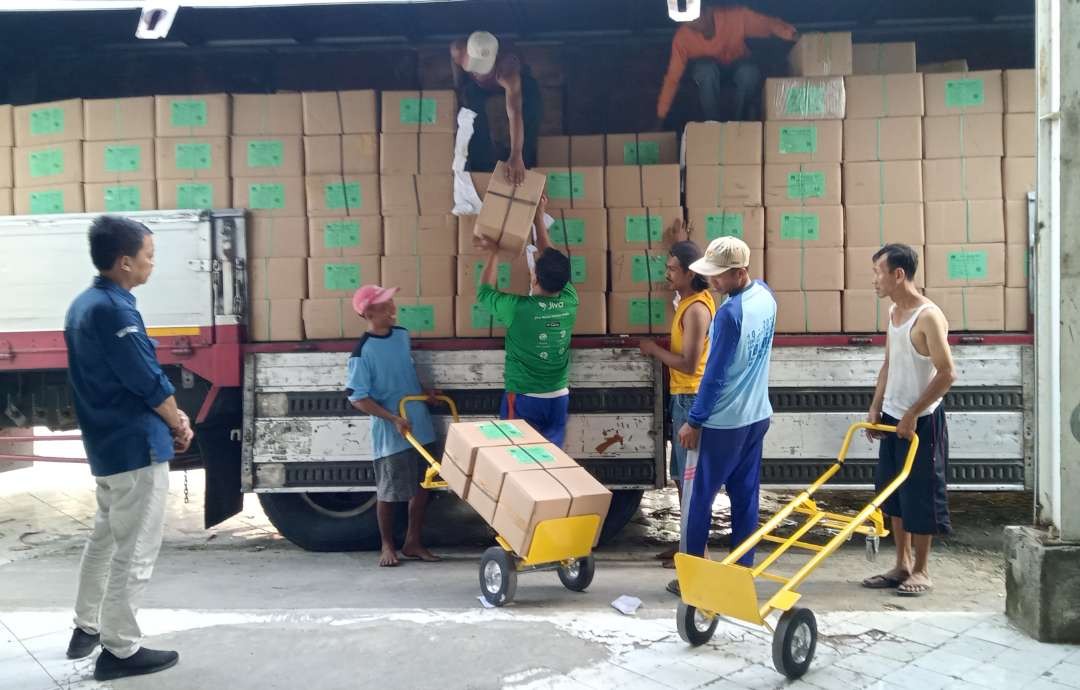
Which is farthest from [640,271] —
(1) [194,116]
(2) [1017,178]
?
(1) [194,116]

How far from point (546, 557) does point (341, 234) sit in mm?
2448

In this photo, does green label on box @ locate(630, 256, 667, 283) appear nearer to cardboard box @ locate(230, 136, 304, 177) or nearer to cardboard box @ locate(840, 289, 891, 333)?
cardboard box @ locate(840, 289, 891, 333)

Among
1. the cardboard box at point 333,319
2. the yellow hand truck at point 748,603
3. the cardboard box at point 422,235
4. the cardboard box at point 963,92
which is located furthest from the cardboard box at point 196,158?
the cardboard box at point 963,92

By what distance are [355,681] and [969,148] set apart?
4.47 metres

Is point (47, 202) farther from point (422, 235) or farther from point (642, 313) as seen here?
point (642, 313)

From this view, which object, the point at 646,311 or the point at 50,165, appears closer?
the point at 646,311

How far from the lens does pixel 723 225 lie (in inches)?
197

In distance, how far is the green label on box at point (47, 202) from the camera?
5.25 m

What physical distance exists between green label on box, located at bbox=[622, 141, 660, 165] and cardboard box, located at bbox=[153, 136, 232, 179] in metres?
2.54

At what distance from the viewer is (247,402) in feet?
16.7

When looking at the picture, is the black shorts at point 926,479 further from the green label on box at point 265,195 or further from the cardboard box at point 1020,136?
the green label on box at point 265,195

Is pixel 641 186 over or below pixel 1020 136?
below

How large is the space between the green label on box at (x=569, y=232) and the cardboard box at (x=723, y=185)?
2.25 ft

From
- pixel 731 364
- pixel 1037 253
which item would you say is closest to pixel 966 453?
pixel 1037 253
